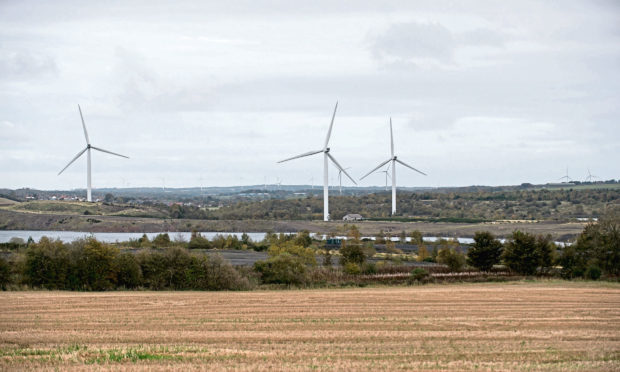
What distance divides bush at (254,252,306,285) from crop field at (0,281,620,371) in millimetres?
15134

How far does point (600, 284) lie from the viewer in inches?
2554

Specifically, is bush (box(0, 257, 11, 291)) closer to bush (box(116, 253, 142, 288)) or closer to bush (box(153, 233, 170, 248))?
bush (box(116, 253, 142, 288))

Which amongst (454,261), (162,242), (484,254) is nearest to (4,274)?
(162,242)

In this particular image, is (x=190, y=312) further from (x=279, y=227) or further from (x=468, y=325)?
(x=279, y=227)

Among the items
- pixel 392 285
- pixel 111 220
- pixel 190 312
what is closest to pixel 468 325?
pixel 190 312

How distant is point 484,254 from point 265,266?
89.2ft

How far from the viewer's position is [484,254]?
79.8 m

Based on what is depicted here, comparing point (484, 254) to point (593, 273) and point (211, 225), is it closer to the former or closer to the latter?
point (593, 273)

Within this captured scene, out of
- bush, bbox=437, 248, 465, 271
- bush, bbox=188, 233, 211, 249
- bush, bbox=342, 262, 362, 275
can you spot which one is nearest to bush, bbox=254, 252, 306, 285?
bush, bbox=342, 262, 362, 275

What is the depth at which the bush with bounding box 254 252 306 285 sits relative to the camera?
65.2 meters

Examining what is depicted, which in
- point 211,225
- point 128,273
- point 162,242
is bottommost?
point 128,273

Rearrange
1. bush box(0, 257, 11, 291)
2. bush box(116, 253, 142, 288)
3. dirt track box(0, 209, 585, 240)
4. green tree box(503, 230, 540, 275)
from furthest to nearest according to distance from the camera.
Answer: dirt track box(0, 209, 585, 240)
green tree box(503, 230, 540, 275)
bush box(116, 253, 142, 288)
bush box(0, 257, 11, 291)

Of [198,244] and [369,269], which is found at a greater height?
[198,244]

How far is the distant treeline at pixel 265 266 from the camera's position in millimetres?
59969
